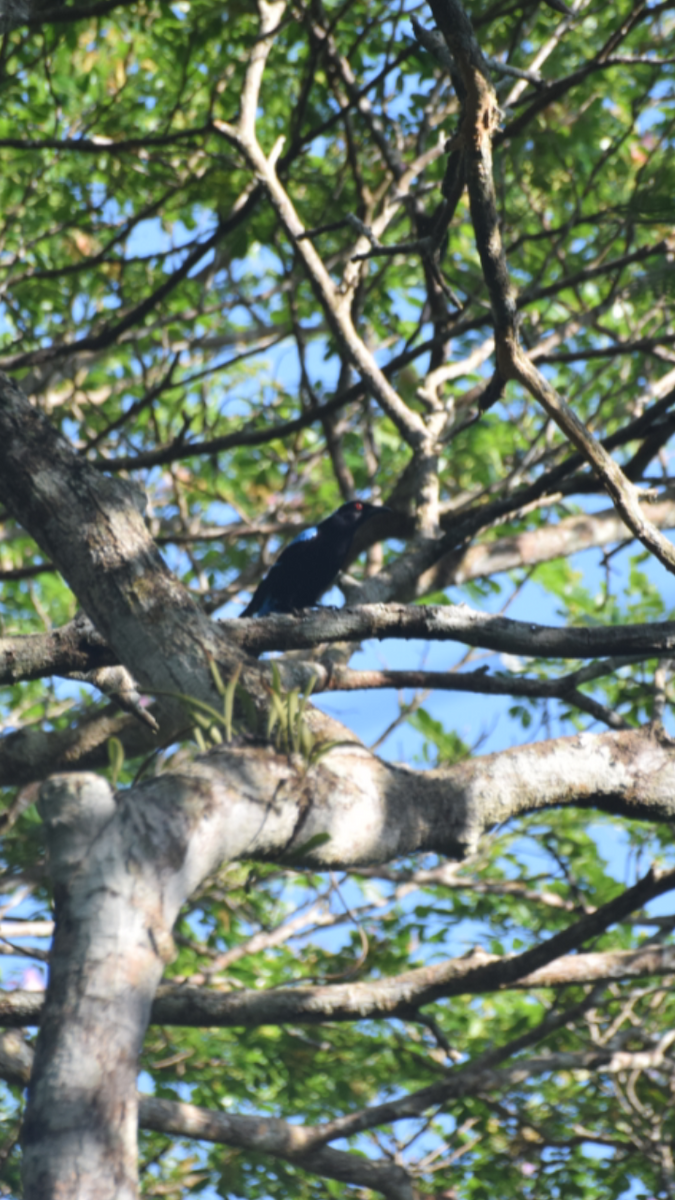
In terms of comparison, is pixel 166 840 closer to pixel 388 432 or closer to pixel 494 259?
pixel 494 259

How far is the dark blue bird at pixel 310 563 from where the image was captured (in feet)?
16.9

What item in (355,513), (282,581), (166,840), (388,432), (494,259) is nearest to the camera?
(166,840)

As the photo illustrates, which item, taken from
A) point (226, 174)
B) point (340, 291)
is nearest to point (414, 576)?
point (340, 291)

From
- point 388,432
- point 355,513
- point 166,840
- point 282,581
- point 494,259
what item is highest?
point 388,432

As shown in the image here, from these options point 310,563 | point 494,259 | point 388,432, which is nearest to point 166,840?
point 494,259

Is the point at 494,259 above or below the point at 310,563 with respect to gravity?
below

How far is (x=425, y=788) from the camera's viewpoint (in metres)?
2.42

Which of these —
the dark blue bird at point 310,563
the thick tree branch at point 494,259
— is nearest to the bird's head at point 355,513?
the dark blue bird at point 310,563

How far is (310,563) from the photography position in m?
5.25

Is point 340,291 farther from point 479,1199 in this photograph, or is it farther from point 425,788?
point 479,1199

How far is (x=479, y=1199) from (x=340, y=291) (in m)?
3.91

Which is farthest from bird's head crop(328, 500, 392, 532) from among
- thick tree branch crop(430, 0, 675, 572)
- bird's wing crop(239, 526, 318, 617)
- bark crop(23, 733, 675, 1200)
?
bark crop(23, 733, 675, 1200)

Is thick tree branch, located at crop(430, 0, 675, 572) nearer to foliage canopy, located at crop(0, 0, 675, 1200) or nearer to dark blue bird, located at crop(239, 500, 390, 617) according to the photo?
foliage canopy, located at crop(0, 0, 675, 1200)

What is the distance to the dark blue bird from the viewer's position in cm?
514
